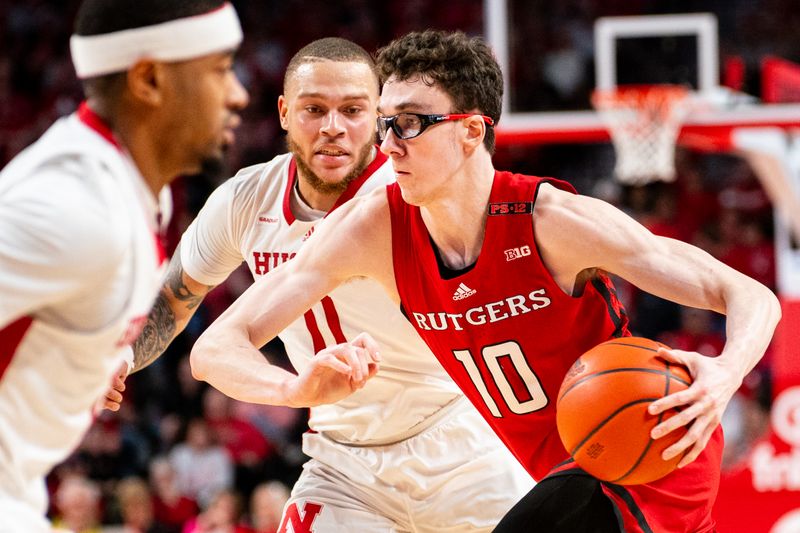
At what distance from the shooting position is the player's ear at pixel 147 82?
9.34ft

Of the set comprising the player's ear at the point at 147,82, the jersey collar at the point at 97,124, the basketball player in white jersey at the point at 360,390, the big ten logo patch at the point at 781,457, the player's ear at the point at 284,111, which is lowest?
the big ten logo patch at the point at 781,457

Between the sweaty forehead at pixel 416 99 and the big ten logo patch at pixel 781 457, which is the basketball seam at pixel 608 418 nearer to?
the sweaty forehead at pixel 416 99

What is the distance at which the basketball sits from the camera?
11.6 ft

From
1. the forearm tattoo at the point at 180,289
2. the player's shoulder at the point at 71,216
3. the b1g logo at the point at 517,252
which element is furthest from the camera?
the forearm tattoo at the point at 180,289

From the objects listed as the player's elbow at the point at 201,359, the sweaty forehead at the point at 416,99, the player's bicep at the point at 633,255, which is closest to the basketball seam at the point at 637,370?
the player's bicep at the point at 633,255

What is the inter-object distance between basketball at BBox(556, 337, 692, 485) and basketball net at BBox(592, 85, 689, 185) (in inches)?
256

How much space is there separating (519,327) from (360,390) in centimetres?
94

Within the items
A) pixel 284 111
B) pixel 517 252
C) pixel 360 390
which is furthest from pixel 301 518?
pixel 284 111

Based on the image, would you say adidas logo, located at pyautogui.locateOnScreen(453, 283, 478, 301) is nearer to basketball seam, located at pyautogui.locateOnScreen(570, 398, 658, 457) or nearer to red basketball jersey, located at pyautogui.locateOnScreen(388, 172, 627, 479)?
red basketball jersey, located at pyautogui.locateOnScreen(388, 172, 627, 479)

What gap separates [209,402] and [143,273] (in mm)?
8495

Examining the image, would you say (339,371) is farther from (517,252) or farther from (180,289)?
(180,289)

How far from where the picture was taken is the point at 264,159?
1396cm

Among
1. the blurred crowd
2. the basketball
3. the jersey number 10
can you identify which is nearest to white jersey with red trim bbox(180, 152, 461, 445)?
the jersey number 10

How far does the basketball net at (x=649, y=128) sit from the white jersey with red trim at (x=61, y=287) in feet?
24.9
